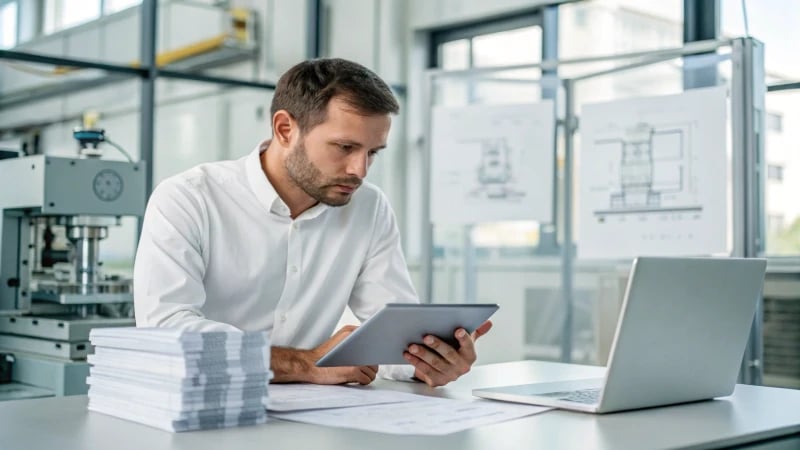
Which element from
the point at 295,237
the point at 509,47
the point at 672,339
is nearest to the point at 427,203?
the point at 509,47

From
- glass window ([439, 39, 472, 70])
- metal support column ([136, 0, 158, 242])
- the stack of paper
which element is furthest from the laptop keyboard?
glass window ([439, 39, 472, 70])

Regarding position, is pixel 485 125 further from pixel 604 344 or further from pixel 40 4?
pixel 40 4

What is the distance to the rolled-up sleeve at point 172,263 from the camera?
5.42 feet

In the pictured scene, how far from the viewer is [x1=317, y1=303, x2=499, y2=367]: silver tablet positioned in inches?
57.6

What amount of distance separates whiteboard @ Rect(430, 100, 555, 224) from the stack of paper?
2738 millimetres

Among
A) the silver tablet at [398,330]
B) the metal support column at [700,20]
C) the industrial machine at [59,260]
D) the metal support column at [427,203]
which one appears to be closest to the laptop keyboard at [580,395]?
the silver tablet at [398,330]

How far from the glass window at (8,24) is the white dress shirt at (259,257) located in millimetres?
3156

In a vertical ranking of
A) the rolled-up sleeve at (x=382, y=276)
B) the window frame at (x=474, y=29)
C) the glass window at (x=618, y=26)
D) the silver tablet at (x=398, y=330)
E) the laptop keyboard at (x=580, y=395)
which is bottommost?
the laptop keyboard at (x=580, y=395)

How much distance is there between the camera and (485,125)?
13.1 ft

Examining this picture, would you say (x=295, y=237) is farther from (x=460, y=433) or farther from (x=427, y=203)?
(x=427, y=203)

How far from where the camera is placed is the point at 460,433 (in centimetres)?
119

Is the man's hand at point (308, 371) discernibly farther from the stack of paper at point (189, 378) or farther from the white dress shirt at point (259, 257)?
the stack of paper at point (189, 378)

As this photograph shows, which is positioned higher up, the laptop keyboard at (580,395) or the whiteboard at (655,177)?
the whiteboard at (655,177)

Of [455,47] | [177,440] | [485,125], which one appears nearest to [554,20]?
[455,47]
